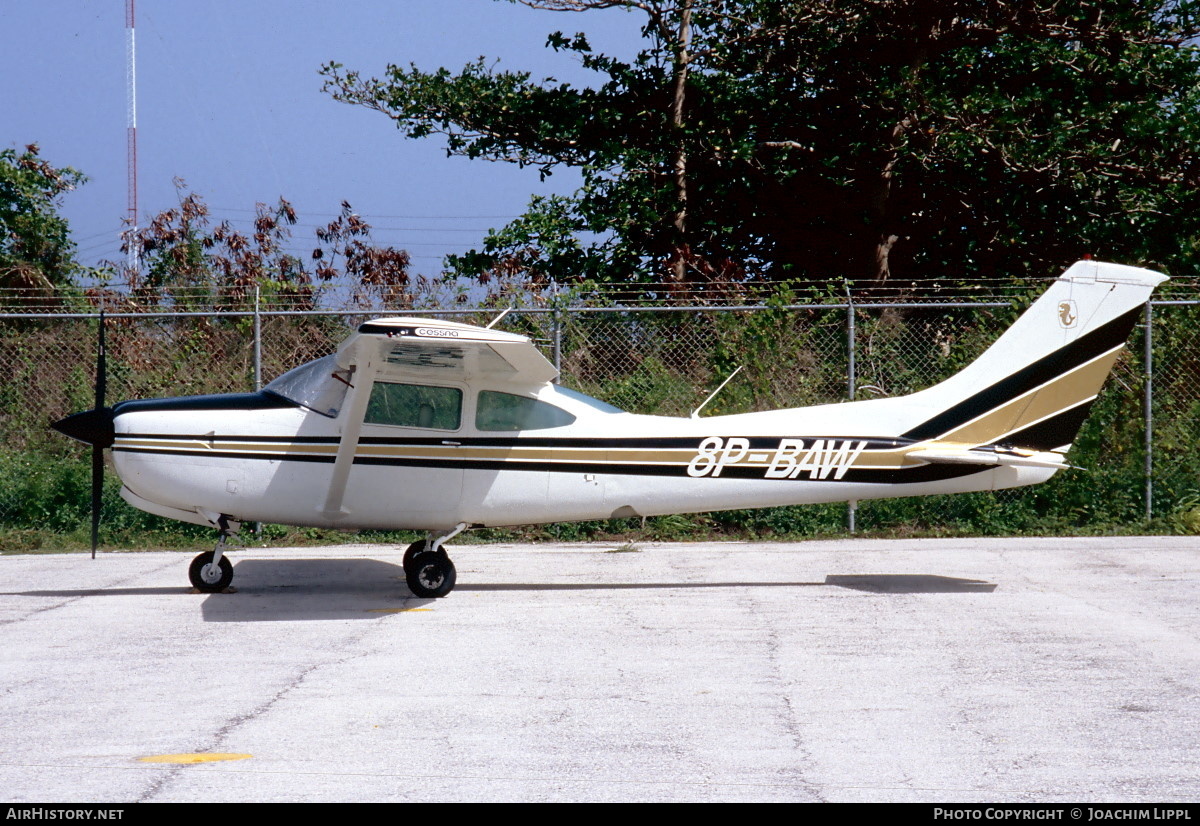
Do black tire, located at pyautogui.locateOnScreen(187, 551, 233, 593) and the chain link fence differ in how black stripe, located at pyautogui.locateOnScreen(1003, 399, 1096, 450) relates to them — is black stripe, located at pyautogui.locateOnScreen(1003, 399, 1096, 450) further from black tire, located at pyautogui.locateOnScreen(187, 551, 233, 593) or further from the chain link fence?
black tire, located at pyautogui.locateOnScreen(187, 551, 233, 593)

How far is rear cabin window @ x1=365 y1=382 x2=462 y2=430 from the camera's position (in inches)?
330

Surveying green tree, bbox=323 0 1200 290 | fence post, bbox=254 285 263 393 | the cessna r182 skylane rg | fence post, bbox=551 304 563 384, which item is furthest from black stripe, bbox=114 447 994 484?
green tree, bbox=323 0 1200 290

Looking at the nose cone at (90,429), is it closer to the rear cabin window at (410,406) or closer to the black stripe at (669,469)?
the rear cabin window at (410,406)

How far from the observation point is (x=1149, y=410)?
11422 millimetres

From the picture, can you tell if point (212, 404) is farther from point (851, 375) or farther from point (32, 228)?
point (32, 228)

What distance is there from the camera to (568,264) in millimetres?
16078

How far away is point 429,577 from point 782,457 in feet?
9.29

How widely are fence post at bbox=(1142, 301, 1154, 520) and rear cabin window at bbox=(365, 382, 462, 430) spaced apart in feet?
24.1

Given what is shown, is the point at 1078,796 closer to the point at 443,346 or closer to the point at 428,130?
the point at 443,346

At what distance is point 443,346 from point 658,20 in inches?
414

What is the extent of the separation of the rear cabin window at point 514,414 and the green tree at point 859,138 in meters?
7.12

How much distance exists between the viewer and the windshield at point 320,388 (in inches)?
329

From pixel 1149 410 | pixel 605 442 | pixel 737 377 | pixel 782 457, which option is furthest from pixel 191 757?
pixel 1149 410

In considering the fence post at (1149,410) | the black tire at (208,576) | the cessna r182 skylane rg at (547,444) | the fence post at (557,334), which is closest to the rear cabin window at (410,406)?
→ the cessna r182 skylane rg at (547,444)
